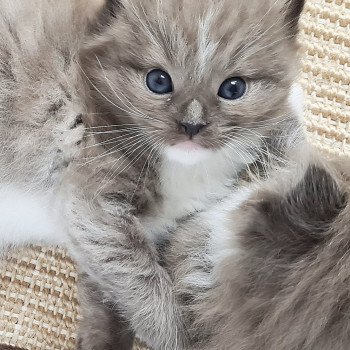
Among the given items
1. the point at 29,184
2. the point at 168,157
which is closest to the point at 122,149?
the point at 168,157

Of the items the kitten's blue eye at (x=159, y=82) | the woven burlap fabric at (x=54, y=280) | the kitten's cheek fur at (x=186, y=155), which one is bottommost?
the woven burlap fabric at (x=54, y=280)

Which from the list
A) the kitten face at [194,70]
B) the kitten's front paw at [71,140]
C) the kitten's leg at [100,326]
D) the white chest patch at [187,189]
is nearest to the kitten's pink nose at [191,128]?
the kitten face at [194,70]

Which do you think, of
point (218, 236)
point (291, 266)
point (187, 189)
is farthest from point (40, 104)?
point (291, 266)

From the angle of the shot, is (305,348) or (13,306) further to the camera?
(13,306)

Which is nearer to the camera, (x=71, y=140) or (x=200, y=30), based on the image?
(x=200, y=30)

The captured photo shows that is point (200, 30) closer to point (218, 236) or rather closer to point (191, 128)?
point (191, 128)

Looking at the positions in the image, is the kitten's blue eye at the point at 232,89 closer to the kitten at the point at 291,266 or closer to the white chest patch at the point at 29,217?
the kitten at the point at 291,266

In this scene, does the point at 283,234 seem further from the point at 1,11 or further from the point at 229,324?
the point at 1,11
